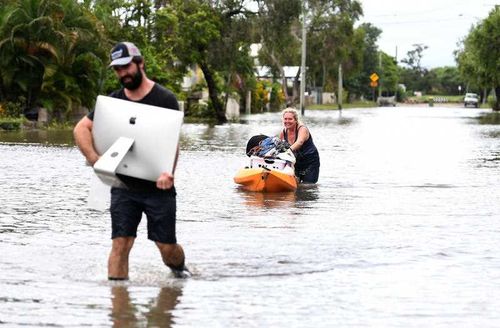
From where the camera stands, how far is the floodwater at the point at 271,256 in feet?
28.3

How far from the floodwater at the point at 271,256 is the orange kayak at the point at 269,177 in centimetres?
29

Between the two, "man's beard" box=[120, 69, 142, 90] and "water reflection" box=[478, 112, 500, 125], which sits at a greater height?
"man's beard" box=[120, 69, 142, 90]

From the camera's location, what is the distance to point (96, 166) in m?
8.98

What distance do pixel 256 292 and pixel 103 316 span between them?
1511mm

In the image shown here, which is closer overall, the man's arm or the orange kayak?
the man's arm

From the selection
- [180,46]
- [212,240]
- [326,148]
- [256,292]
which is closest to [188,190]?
[212,240]

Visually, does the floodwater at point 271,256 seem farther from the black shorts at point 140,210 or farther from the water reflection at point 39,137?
the water reflection at point 39,137

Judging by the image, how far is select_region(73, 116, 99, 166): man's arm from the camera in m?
A: 9.22

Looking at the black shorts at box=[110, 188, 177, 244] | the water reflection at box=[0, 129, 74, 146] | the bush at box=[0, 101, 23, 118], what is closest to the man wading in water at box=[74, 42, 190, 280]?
the black shorts at box=[110, 188, 177, 244]

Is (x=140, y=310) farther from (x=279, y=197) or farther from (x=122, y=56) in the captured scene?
(x=279, y=197)

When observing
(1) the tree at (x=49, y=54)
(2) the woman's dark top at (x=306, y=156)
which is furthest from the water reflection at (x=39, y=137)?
→ (2) the woman's dark top at (x=306, y=156)

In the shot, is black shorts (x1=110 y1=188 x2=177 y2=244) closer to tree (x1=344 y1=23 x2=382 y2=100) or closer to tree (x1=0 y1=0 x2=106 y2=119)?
tree (x1=0 y1=0 x2=106 y2=119)

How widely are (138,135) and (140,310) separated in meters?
1.32

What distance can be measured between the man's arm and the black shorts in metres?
0.35
